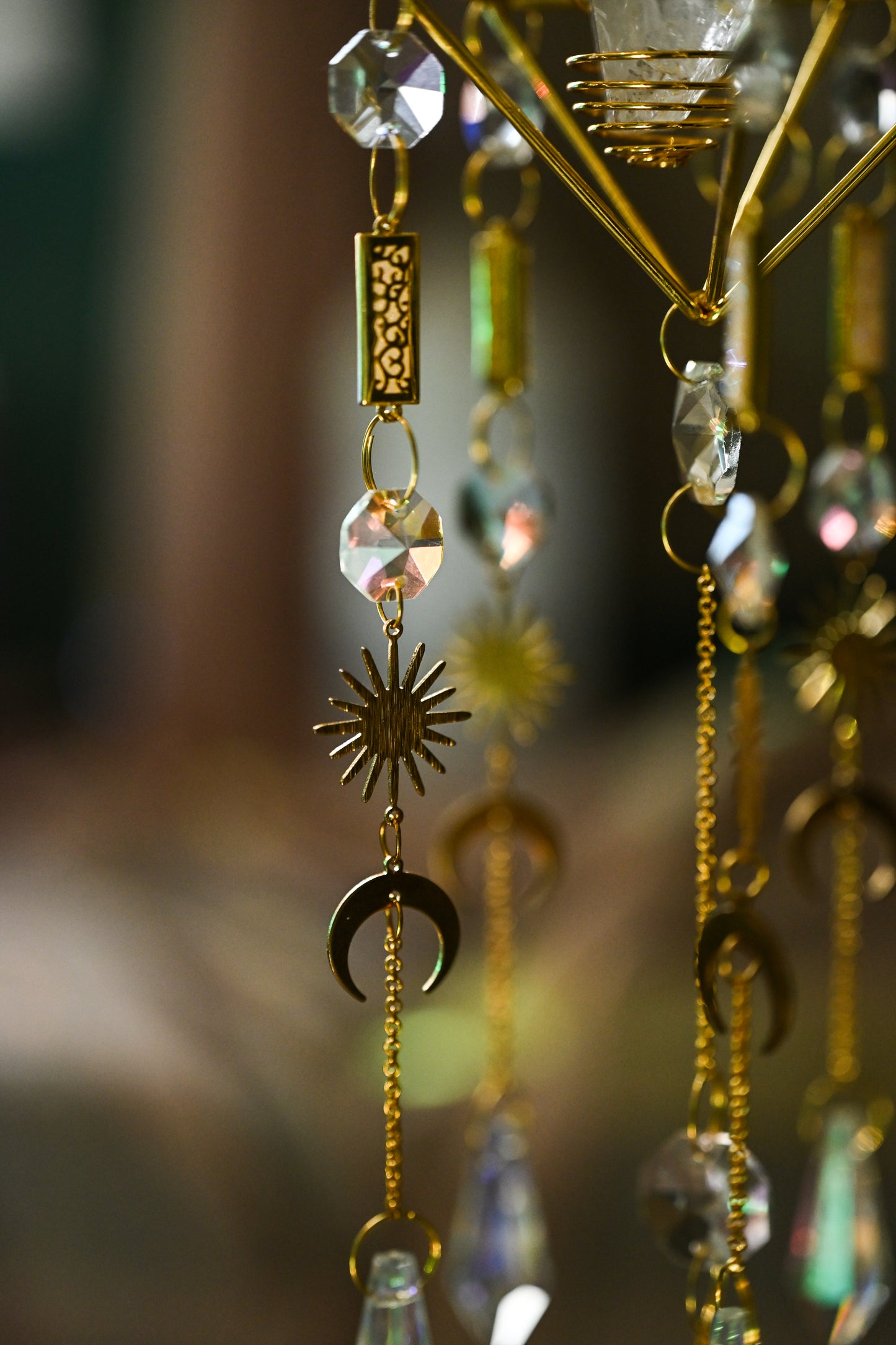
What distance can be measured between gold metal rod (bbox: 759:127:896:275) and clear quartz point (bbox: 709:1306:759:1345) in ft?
1.38

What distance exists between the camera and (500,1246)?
2.70 ft

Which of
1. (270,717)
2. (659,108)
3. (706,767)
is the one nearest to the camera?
(659,108)

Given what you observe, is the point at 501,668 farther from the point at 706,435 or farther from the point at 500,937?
the point at 706,435

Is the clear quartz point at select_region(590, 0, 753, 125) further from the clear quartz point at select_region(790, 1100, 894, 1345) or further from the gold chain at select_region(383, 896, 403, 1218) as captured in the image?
the clear quartz point at select_region(790, 1100, 894, 1345)

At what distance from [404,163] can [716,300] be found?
0.13 m

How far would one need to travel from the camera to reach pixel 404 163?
54 centimetres

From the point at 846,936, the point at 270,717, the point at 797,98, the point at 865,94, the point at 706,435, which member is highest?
the point at 270,717

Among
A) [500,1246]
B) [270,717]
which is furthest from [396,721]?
[270,717]

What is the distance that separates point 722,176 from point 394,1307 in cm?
45

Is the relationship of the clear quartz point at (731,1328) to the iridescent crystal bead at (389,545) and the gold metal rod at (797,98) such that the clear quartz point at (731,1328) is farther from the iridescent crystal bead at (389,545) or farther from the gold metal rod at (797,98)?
the gold metal rod at (797,98)

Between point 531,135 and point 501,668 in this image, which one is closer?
point 531,135

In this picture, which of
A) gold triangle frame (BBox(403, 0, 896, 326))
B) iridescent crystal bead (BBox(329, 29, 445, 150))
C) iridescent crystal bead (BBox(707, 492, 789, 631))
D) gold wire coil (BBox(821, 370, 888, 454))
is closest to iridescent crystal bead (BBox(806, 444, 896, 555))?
gold wire coil (BBox(821, 370, 888, 454))

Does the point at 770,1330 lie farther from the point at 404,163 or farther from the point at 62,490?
the point at 62,490

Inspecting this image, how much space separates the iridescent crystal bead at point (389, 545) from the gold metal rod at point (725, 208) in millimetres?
130
